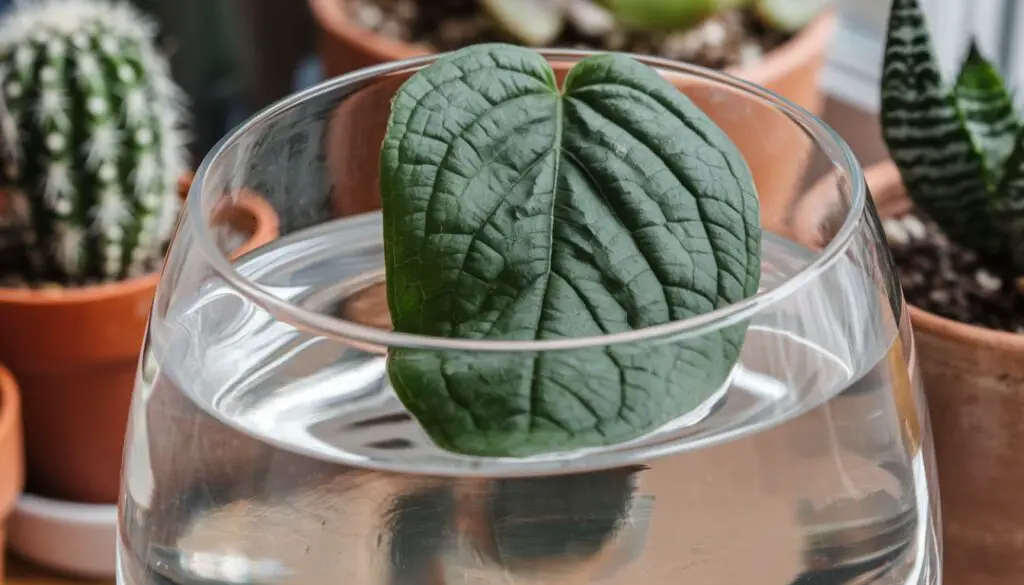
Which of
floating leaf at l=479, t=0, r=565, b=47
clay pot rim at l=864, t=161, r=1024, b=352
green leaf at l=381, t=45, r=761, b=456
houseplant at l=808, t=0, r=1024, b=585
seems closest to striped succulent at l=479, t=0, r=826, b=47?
floating leaf at l=479, t=0, r=565, b=47

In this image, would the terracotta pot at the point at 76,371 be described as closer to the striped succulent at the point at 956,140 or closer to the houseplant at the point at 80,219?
the houseplant at the point at 80,219

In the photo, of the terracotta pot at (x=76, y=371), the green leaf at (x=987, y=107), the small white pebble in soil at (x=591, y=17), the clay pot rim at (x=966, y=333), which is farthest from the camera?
the small white pebble in soil at (x=591, y=17)

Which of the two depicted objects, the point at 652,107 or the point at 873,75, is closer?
the point at 652,107

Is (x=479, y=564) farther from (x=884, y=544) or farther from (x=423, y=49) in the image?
(x=423, y=49)

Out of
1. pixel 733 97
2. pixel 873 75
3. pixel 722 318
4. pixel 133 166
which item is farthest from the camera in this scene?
pixel 873 75

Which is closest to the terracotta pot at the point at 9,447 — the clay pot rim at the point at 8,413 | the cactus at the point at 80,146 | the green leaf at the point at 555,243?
the clay pot rim at the point at 8,413

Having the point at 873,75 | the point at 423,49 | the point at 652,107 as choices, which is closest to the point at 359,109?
the point at 652,107
